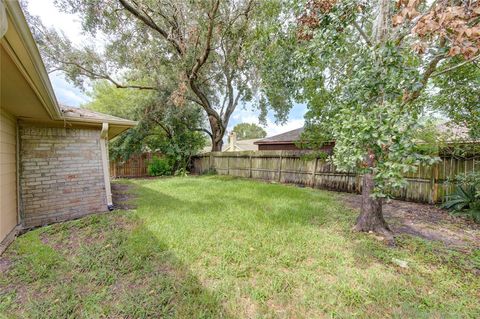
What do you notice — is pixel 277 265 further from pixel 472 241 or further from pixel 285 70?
pixel 285 70

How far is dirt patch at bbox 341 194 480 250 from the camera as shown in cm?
342

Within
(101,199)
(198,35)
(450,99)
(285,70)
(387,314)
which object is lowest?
(387,314)

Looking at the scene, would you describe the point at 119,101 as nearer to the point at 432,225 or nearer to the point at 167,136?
the point at 167,136

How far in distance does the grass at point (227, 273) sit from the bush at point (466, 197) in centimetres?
238

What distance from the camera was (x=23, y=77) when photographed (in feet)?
6.83

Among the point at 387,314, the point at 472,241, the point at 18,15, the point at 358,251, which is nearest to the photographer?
the point at 18,15

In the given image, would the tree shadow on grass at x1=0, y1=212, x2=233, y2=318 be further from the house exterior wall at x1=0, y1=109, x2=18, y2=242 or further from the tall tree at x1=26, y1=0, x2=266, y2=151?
the tall tree at x1=26, y1=0, x2=266, y2=151

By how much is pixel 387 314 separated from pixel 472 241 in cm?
284

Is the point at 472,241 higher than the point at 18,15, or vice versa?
the point at 18,15

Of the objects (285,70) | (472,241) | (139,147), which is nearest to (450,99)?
(472,241)

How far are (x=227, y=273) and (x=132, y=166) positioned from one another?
12.5 metres

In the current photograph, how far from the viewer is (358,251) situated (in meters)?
2.99

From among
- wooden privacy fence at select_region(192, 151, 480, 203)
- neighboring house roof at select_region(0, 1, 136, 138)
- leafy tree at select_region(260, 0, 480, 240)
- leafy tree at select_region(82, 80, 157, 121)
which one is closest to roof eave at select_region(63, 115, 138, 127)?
Result: neighboring house roof at select_region(0, 1, 136, 138)

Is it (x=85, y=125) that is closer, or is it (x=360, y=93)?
(x=360, y=93)
